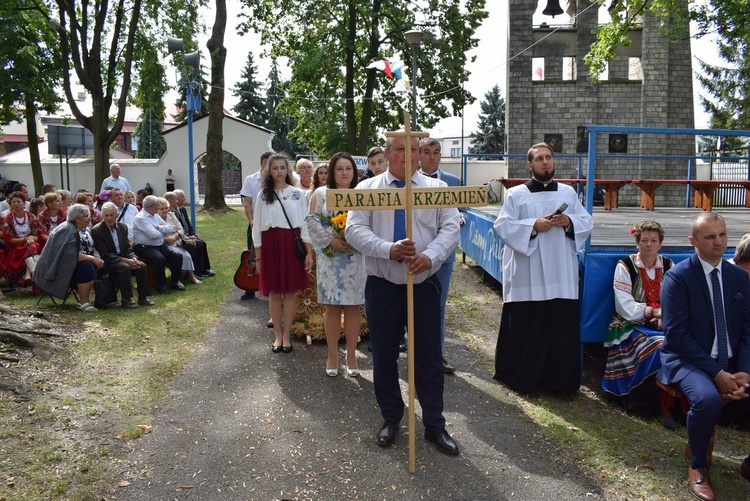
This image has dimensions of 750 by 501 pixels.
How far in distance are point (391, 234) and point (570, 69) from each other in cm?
2582

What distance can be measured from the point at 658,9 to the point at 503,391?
1265 cm

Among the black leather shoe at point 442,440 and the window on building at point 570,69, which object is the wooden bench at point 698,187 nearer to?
the black leather shoe at point 442,440

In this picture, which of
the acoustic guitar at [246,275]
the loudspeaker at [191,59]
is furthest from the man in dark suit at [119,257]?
the loudspeaker at [191,59]

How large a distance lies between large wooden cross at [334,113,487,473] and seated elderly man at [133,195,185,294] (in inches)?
251

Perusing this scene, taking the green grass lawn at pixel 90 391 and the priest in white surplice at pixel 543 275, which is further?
the priest in white surplice at pixel 543 275

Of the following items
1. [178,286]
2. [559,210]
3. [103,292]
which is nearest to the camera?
[559,210]

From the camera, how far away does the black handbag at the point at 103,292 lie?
326 inches

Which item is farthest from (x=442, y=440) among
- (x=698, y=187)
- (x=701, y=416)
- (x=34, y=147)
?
(x=34, y=147)

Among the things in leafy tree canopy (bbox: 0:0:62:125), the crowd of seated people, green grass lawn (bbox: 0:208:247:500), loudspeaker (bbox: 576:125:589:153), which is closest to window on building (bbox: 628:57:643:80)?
loudspeaker (bbox: 576:125:589:153)

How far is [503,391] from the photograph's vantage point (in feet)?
17.6

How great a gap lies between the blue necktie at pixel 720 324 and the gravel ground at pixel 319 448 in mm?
1116

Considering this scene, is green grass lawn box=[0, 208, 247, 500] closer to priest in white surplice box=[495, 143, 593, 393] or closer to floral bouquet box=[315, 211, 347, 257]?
floral bouquet box=[315, 211, 347, 257]

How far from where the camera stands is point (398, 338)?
4.33 metres

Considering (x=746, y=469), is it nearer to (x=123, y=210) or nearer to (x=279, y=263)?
(x=279, y=263)
